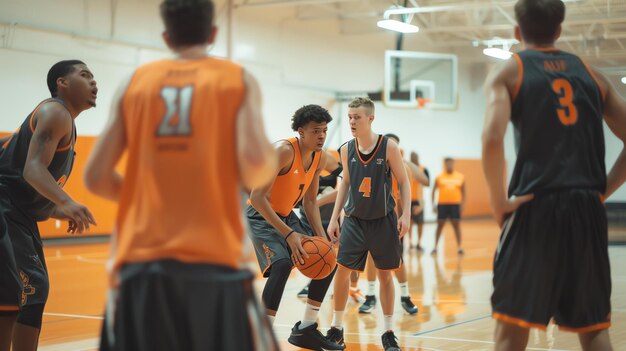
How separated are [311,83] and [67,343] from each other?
16.2 m

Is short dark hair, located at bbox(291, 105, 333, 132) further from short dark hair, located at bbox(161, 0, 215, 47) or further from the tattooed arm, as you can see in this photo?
short dark hair, located at bbox(161, 0, 215, 47)

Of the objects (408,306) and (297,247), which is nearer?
(297,247)

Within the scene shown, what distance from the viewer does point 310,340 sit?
243 inches

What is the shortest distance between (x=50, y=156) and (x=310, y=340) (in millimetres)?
2801

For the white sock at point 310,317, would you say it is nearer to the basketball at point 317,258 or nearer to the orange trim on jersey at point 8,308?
the basketball at point 317,258

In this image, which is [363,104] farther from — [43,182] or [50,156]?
[43,182]

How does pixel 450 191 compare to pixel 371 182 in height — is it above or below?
below

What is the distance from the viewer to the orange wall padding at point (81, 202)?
1609 centimetres

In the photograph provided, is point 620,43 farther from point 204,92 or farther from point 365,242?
point 204,92

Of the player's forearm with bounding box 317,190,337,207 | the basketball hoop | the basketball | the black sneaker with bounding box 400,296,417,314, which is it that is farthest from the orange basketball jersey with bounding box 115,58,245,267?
the basketball hoop

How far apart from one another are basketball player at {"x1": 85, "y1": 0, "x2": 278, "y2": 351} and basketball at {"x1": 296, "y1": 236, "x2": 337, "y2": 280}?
9.79 ft

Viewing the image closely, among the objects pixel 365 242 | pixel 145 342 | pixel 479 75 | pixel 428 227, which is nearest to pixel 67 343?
pixel 365 242

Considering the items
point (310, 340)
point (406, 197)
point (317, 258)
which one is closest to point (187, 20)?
point (317, 258)

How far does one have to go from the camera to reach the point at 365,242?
21.7 ft
